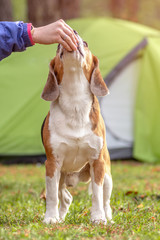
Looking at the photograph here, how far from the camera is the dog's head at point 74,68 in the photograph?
346 centimetres

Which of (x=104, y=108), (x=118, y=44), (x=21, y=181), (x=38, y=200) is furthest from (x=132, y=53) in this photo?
(x=38, y=200)

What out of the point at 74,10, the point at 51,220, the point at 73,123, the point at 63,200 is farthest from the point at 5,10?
the point at 51,220

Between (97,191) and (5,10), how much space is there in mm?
8518

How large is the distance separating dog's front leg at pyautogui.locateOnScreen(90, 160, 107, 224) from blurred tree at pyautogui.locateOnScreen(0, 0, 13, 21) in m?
8.25

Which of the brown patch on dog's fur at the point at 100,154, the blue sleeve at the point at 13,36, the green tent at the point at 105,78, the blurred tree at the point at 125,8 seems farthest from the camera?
the blurred tree at the point at 125,8

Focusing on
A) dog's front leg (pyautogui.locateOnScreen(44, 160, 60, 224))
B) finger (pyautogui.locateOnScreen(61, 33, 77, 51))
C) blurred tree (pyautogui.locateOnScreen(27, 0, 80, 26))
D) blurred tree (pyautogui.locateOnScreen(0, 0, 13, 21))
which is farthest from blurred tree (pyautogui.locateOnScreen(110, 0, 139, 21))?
dog's front leg (pyautogui.locateOnScreen(44, 160, 60, 224))

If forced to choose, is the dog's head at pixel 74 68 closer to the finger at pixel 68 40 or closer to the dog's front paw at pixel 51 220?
the finger at pixel 68 40

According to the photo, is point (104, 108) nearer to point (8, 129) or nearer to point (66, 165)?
A: point (8, 129)

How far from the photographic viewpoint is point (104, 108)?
29.0 ft

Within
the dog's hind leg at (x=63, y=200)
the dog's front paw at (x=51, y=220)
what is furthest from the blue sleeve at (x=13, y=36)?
the dog's front paw at (x=51, y=220)

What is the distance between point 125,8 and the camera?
24.9m

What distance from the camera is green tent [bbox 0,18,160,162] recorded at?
329 inches

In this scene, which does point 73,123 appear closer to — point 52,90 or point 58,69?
point 52,90

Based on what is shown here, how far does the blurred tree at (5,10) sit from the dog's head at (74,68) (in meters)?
7.84
